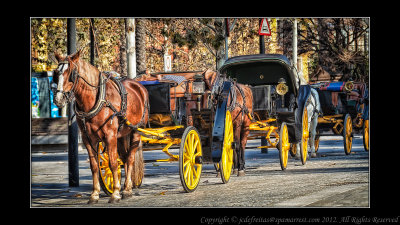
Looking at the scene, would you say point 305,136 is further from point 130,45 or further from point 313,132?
point 130,45

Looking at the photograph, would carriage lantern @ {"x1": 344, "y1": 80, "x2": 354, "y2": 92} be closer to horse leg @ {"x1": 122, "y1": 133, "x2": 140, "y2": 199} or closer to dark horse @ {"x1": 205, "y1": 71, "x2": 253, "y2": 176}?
dark horse @ {"x1": 205, "y1": 71, "x2": 253, "y2": 176}

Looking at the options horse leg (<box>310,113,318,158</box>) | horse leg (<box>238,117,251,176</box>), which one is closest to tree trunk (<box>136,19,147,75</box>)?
horse leg (<box>310,113,318,158</box>)

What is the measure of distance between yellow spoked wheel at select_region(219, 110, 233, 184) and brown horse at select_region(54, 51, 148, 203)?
5.81 ft

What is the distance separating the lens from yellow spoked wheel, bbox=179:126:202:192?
9.47m

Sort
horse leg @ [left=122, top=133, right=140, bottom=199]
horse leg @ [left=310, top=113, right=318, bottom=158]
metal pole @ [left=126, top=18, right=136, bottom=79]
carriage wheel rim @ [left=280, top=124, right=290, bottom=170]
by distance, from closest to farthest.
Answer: horse leg @ [left=122, top=133, right=140, bottom=199] → carriage wheel rim @ [left=280, top=124, right=290, bottom=170] → metal pole @ [left=126, top=18, right=136, bottom=79] → horse leg @ [left=310, top=113, right=318, bottom=158]

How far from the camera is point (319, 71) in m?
33.3

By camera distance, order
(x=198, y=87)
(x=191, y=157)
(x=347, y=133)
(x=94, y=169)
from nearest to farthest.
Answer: (x=94, y=169) < (x=191, y=157) < (x=198, y=87) < (x=347, y=133)

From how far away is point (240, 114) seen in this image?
12.1m

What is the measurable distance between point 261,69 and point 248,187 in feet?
13.9

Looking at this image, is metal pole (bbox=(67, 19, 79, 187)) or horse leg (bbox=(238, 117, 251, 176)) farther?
horse leg (bbox=(238, 117, 251, 176))

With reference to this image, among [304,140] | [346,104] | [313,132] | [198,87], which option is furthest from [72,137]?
[346,104]

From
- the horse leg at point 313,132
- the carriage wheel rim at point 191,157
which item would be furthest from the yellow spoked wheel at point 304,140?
the carriage wheel rim at point 191,157

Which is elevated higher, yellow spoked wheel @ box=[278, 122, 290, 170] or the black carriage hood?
the black carriage hood
